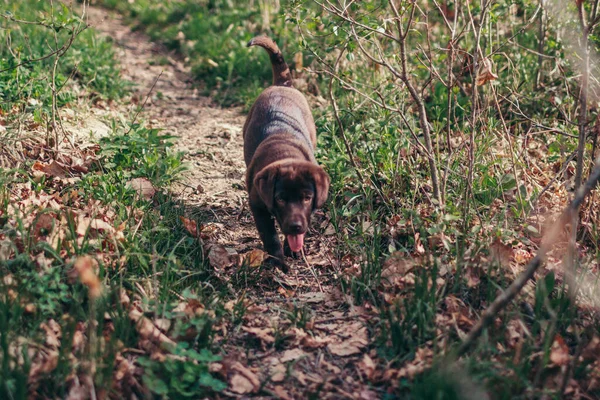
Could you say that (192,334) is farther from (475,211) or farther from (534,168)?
(534,168)

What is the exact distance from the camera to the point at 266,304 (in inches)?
153

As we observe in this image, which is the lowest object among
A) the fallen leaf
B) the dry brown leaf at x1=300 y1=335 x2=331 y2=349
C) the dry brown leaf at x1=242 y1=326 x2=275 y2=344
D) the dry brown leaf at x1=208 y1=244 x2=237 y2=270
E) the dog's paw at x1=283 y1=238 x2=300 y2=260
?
the dog's paw at x1=283 y1=238 x2=300 y2=260

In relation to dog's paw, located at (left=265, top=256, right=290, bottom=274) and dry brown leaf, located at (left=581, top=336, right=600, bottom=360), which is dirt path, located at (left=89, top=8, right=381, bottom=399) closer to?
dog's paw, located at (left=265, top=256, right=290, bottom=274)

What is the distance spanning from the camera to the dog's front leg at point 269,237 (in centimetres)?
441

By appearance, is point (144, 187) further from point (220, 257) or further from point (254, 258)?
point (254, 258)

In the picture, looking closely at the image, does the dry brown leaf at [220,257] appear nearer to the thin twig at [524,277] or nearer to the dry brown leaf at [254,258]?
the dry brown leaf at [254,258]

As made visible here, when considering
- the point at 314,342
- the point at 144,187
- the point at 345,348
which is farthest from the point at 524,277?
the point at 144,187

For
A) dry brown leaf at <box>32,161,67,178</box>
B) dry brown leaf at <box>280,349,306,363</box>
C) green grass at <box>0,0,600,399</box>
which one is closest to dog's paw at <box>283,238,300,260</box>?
green grass at <box>0,0,600,399</box>

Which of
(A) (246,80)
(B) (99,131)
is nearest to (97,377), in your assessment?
(B) (99,131)

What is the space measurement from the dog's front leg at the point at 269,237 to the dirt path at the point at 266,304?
9cm

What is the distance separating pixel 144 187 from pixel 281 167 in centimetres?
122

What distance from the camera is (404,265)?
3834mm

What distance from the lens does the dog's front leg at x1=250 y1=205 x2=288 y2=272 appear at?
4410 mm

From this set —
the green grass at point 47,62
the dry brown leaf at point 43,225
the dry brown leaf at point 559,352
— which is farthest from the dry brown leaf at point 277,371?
the green grass at point 47,62
